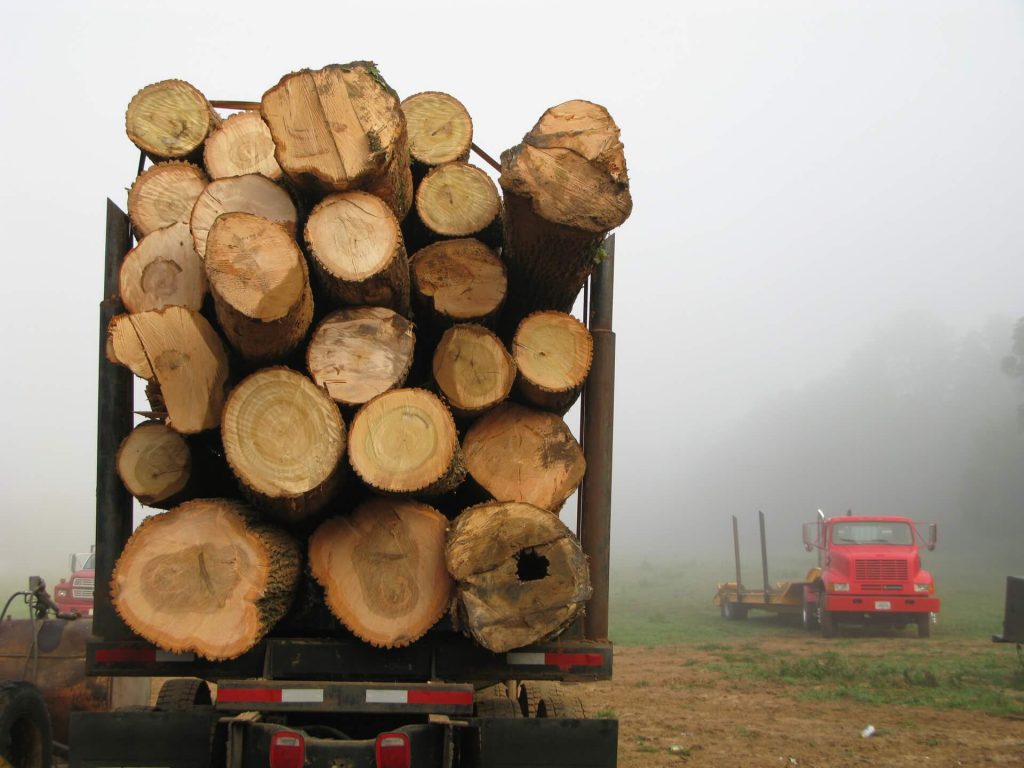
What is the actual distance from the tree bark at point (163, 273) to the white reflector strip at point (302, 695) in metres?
1.82

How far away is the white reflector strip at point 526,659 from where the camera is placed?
4.66 m

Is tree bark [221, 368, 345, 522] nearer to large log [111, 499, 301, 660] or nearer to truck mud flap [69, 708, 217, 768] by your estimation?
large log [111, 499, 301, 660]

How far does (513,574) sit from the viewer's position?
4.31m

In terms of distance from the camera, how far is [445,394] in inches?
193

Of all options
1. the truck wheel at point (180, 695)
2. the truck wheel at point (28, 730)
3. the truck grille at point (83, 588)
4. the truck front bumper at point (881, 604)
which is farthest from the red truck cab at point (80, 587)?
the truck front bumper at point (881, 604)

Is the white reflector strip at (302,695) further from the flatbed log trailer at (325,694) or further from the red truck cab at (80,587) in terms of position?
the red truck cab at (80,587)

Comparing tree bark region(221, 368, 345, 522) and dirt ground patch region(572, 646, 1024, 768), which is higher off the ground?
tree bark region(221, 368, 345, 522)

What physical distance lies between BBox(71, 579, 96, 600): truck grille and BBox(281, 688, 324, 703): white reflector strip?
986 cm

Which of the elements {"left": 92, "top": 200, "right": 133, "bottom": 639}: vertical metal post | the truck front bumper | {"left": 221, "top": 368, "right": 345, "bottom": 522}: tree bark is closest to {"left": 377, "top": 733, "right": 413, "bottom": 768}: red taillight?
{"left": 221, "top": 368, "right": 345, "bottom": 522}: tree bark

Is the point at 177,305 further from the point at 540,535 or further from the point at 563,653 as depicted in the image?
the point at 563,653

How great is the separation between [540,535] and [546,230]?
4.58 ft

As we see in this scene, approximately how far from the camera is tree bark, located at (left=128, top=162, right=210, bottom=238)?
5.29 metres

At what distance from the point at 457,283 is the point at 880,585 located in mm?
14155

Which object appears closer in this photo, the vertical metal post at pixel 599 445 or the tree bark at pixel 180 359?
the tree bark at pixel 180 359
